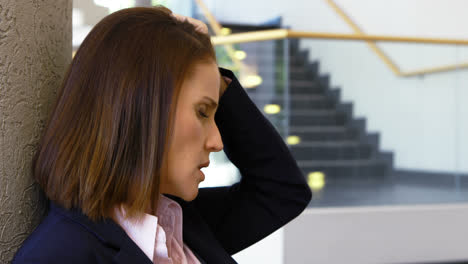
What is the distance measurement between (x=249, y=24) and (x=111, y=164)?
7.92 meters

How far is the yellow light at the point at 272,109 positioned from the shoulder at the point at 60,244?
7.96 ft

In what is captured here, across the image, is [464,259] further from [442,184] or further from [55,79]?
[55,79]

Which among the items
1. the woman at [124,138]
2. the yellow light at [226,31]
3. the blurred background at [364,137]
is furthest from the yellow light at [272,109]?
the yellow light at [226,31]

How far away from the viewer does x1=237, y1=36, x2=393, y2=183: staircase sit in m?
3.09

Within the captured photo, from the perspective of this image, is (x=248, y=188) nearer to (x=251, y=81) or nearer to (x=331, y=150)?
(x=251, y=81)

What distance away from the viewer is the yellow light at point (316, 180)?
3.11 m

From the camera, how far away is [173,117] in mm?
720

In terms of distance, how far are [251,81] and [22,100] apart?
2.41 m

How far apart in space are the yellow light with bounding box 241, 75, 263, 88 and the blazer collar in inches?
93.9

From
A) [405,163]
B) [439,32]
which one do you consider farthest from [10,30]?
[439,32]

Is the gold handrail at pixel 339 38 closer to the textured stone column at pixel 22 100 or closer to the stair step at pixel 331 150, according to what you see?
the stair step at pixel 331 150

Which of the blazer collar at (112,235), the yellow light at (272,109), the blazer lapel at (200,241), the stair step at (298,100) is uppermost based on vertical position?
the blazer collar at (112,235)

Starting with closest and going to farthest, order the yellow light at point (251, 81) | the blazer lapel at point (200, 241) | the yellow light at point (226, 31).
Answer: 1. the blazer lapel at point (200, 241)
2. the yellow light at point (251, 81)
3. the yellow light at point (226, 31)

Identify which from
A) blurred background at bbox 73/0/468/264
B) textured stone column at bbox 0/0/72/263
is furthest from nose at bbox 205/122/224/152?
blurred background at bbox 73/0/468/264
